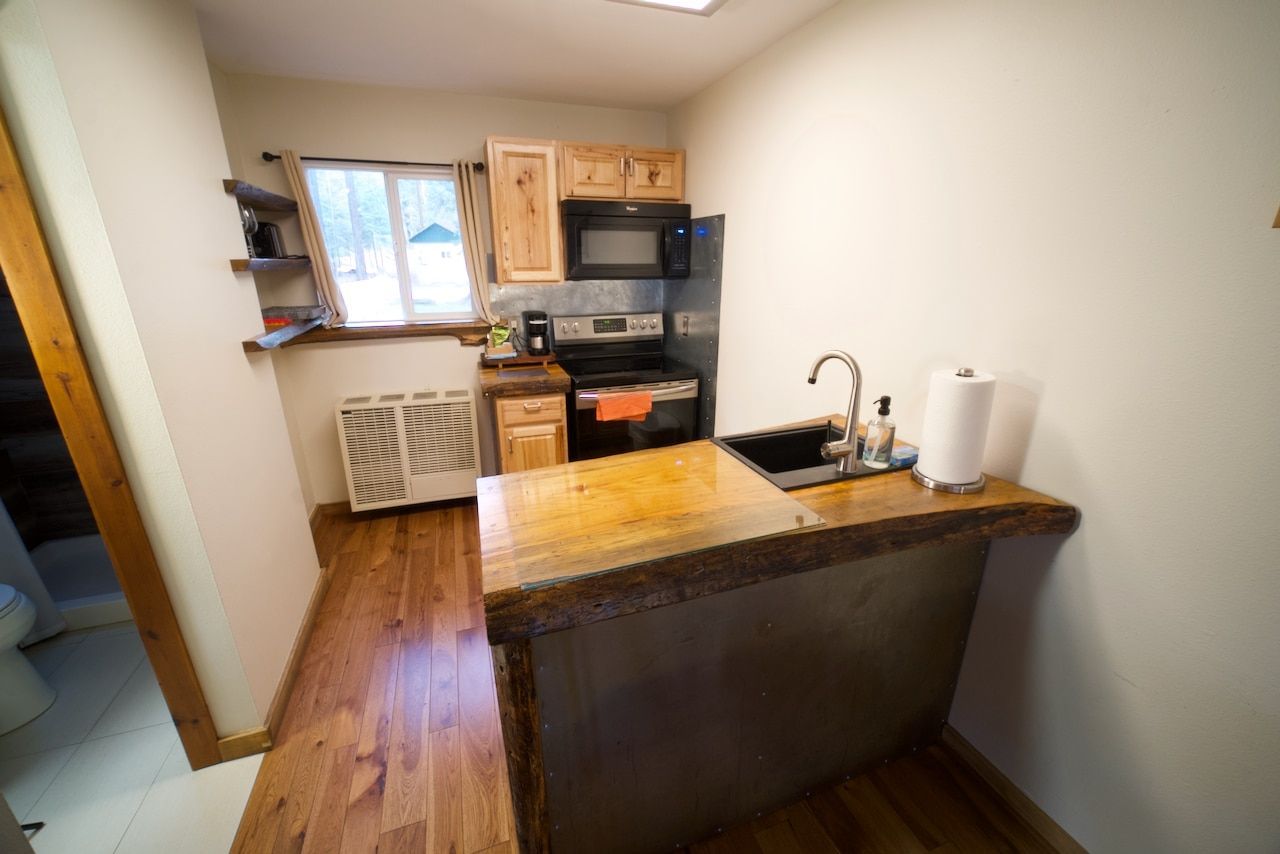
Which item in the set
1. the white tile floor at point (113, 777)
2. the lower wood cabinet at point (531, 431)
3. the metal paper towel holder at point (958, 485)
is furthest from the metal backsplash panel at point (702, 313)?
the white tile floor at point (113, 777)

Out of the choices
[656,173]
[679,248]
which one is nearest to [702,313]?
[679,248]

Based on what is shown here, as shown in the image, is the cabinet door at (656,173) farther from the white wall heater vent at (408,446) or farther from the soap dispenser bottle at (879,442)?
the soap dispenser bottle at (879,442)

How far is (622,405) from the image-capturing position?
286 cm

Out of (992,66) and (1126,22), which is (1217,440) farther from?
(992,66)

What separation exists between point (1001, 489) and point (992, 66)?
1.12 meters

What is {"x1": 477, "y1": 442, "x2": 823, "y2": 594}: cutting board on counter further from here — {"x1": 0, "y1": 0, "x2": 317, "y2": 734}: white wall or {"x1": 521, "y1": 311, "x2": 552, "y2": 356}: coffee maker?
{"x1": 521, "y1": 311, "x2": 552, "y2": 356}: coffee maker

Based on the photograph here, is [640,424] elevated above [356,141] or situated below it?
below

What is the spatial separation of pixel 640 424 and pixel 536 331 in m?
0.93

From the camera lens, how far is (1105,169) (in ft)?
3.53

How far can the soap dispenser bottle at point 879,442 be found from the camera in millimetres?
1389

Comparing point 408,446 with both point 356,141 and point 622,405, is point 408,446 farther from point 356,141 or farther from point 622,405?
point 356,141

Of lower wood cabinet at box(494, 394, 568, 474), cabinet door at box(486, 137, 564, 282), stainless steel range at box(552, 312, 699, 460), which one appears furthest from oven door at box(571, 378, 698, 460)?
cabinet door at box(486, 137, 564, 282)

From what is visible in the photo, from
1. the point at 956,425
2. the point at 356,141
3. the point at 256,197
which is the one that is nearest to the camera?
the point at 956,425

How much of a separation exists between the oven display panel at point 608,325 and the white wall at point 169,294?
1846 millimetres
